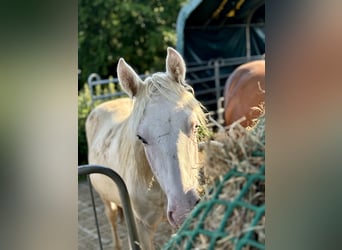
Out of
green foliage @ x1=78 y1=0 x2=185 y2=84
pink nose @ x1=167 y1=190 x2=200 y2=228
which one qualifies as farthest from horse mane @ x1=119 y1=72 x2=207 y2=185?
green foliage @ x1=78 y1=0 x2=185 y2=84

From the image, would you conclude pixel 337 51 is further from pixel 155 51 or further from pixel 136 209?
pixel 155 51

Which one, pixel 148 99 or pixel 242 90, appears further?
pixel 242 90

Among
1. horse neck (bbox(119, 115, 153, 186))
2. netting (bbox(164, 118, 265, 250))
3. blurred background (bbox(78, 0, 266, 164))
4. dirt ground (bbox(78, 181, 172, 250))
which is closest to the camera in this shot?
netting (bbox(164, 118, 265, 250))

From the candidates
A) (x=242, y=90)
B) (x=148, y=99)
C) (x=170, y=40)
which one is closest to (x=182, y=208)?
(x=148, y=99)

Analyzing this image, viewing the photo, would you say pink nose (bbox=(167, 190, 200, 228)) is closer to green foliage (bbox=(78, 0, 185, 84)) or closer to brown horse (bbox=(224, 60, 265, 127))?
brown horse (bbox=(224, 60, 265, 127))

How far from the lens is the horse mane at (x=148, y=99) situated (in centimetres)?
154

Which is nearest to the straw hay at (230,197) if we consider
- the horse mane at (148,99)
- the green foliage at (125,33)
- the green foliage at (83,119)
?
the horse mane at (148,99)

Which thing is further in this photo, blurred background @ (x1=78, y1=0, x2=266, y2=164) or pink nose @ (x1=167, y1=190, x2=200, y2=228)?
blurred background @ (x1=78, y1=0, x2=266, y2=164)

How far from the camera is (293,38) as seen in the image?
0.66m

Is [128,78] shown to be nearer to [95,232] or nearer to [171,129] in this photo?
[171,129]

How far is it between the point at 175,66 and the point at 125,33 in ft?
21.9

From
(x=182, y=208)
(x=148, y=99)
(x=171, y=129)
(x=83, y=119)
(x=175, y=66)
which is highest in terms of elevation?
(x=83, y=119)

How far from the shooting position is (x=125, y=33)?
318 inches

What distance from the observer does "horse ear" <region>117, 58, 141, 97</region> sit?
1.63 meters
